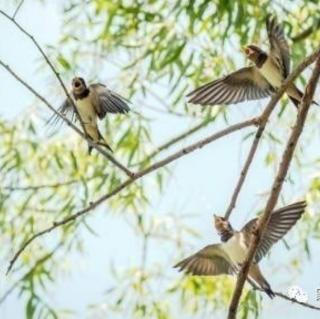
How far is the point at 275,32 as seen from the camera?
1.18m

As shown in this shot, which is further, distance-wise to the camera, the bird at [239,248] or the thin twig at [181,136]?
the thin twig at [181,136]

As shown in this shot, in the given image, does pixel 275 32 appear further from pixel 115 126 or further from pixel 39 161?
pixel 39 161

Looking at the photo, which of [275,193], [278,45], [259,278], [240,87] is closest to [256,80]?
[240,87]

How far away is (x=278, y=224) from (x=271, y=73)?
0.70ft

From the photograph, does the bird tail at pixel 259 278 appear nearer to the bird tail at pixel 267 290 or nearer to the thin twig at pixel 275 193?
the bird tail at pixel 267 290

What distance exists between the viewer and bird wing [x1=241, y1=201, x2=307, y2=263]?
1.26 m

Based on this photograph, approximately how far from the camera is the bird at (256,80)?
4.08 feet

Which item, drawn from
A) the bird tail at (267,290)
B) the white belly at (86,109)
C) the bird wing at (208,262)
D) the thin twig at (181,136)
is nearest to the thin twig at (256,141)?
the bird tail at (267,290)

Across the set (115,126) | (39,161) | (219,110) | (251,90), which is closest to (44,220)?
(39,161)

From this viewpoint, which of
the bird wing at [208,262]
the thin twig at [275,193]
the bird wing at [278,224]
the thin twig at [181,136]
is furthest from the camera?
the thin twig at [181,136]

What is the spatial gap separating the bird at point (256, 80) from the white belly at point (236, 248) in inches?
7.6

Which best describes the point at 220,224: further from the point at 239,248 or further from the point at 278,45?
the point at 278,45

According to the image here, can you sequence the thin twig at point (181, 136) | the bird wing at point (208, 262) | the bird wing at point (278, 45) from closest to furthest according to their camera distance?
1. the bird wing at point (278, 45)
2. the bird wing at point (208, 262)
3. the thin twig at point (181, 136)

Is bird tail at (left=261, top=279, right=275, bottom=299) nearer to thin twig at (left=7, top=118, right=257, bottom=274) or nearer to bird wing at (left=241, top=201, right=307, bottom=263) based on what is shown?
bird wing at (left=241, top=201, right=307, bottom=263)
